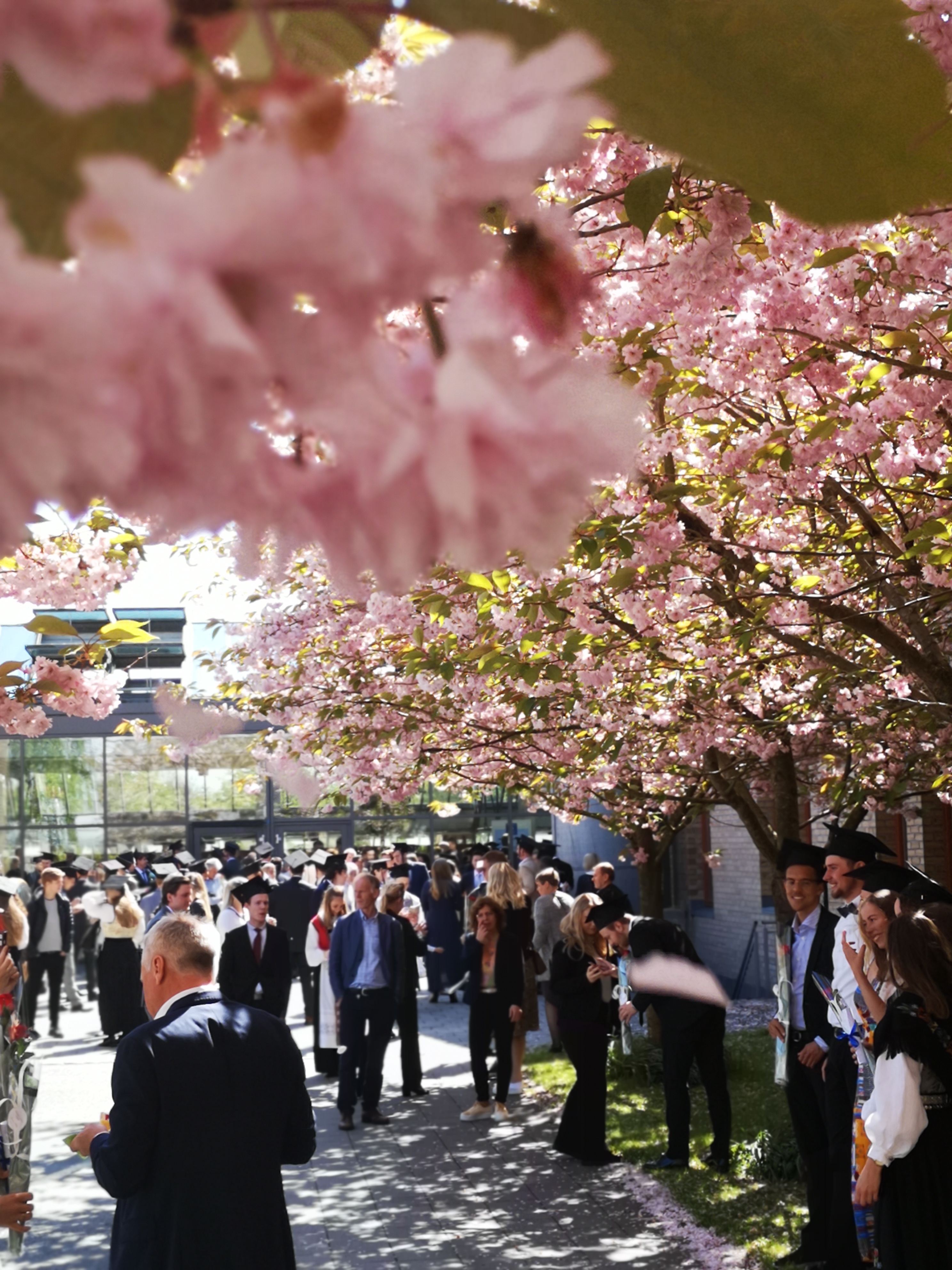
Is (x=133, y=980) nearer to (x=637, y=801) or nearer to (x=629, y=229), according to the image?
(x=637, y=801)

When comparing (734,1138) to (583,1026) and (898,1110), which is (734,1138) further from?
(898,1110)

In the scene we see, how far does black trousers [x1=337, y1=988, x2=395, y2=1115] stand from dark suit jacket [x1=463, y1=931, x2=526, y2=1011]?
790mm

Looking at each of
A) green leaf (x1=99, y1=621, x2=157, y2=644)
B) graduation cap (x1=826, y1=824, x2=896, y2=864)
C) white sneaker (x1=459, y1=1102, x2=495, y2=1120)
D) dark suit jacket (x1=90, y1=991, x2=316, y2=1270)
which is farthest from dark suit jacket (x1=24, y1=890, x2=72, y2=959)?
green leaf (x1=99, y1=621, x2=157, y2=644)

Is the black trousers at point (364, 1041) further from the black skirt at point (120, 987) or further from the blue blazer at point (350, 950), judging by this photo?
the black skirt at point (120, 987)

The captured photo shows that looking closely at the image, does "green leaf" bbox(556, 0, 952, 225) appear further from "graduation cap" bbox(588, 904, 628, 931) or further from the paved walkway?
"graduation cap" bbox(588, 904, 628, 931)

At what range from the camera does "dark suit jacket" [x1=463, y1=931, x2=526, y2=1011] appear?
469 inches

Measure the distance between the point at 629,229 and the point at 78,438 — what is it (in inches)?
87.5

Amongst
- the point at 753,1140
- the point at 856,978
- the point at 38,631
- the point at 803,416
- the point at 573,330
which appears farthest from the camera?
the point at 753,1140

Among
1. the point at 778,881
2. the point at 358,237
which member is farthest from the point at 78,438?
the point at 778,881

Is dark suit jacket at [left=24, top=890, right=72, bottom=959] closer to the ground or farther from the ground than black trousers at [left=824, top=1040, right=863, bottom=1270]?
farther from the ground

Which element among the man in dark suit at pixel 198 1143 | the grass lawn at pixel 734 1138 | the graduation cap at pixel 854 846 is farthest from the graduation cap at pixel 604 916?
the man in dark suit at pixel 198 1143

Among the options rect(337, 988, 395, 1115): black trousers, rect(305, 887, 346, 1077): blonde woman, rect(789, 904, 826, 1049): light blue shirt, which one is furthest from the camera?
rect(305, 887, 346, 1077): blonde woman

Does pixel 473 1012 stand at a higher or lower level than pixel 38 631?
lower

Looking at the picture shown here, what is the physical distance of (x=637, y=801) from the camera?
1359 cm
